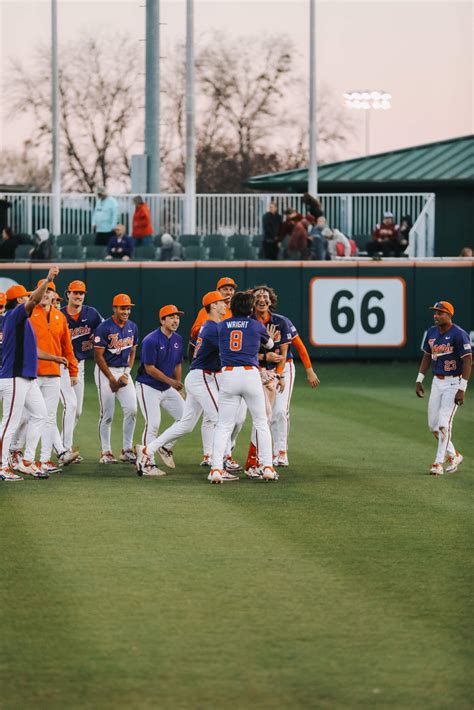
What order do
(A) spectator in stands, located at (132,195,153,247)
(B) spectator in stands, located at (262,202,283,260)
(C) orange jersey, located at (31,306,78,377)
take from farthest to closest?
(A) spectator in stands, located at (132,195,153,247) → (B) spectator in stands, located at (262,202,283,260) → (C) orange jersey, located at (31,306,78,377)

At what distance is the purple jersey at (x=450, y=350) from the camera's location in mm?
12656

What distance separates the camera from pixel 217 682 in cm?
626

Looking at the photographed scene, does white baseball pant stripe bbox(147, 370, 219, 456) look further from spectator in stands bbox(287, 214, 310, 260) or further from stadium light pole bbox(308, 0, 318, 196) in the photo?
stadium light pole bbox(308, 0, 318, 196)

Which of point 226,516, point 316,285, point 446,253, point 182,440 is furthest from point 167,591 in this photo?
point 446,253

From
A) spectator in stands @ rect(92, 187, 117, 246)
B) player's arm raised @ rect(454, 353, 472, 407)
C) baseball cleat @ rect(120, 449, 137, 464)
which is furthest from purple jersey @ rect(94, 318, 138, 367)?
spectator in stands @ rect(92, 187, 117, 246)

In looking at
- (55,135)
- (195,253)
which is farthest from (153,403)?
(55,135)

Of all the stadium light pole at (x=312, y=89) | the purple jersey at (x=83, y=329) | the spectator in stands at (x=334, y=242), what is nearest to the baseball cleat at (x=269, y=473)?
the purple jersey at (x=83, y=329)

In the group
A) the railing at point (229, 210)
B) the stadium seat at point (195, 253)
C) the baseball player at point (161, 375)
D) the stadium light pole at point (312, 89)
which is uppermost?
the stadium light pole at point (312, 89)

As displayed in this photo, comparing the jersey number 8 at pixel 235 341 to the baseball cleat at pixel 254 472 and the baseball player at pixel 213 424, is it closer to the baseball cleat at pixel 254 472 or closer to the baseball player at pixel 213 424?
the baseball player at pixel 213 424

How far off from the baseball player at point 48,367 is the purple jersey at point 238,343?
1.68m

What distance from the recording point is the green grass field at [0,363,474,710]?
6.25 m

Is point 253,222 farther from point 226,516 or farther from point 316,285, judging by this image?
point 226,516

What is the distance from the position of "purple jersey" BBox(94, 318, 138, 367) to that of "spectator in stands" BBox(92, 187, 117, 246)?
1426 cm

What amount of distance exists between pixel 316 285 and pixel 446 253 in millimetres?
14411
